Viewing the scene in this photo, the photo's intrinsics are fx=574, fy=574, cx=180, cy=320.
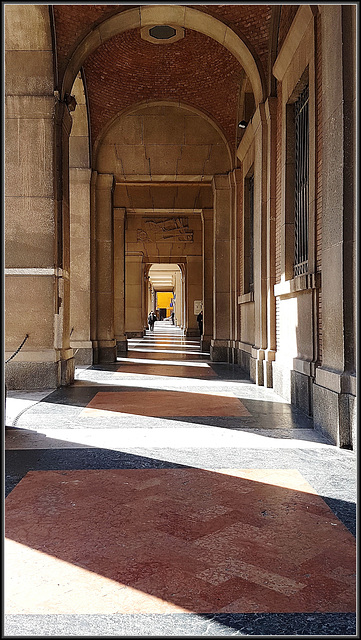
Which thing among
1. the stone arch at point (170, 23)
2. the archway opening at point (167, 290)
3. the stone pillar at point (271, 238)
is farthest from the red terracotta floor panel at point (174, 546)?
the archway opening at point (167, 290)

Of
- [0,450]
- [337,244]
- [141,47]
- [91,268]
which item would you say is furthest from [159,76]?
[0,450]

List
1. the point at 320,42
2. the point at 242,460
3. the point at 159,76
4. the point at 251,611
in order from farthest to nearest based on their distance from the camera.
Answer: the point at 159,76
the point at 320,42
the point at 242,460
the point at 251,611

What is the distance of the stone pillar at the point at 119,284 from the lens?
19656 mm

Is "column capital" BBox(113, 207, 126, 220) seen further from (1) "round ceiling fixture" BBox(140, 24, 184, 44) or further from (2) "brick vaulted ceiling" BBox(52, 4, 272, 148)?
(1) "round ceiling fixture" BBox(140, 24, 184, 44)

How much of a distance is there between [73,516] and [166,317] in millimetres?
100293

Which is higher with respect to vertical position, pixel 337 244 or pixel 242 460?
pixel 337 244

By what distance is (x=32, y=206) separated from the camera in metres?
9.46

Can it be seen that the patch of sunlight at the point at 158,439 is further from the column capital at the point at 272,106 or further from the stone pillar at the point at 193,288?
the stone pillar at the point at 193,288

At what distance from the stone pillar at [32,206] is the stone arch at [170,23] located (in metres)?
0.75

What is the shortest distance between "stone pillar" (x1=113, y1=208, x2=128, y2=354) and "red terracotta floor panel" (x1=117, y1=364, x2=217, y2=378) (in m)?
5.55

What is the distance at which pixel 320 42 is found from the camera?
676cm

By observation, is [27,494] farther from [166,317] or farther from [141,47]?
[166,317]

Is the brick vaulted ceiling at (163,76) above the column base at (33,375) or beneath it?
above

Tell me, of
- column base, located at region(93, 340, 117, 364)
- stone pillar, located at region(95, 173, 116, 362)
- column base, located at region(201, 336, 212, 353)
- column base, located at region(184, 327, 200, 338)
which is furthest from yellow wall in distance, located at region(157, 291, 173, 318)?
column base, located at region(93, 340, 117, 364)
